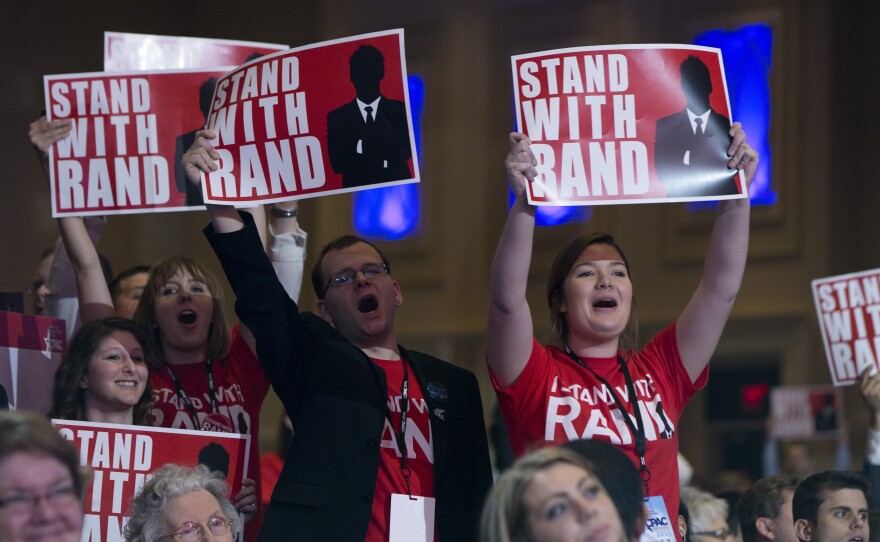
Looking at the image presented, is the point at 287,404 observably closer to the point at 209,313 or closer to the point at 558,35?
the point at 209,313

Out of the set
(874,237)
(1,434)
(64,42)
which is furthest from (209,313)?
(874,237)

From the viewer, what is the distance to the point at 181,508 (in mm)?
3117

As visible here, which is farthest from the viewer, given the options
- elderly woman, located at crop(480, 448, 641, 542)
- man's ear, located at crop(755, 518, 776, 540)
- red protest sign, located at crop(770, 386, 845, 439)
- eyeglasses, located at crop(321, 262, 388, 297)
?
red protest sign, located at crop(770, 386, 845, 439)

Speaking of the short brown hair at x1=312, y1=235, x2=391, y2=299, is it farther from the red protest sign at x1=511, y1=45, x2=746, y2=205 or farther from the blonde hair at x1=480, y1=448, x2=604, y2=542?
the blonde hair at x1=480, y1=448, x2=604, y2=542

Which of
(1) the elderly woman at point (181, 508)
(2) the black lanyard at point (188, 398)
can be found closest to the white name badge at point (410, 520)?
(1) the elderly woman at point (181, 508)

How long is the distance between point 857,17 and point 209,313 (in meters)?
7.85

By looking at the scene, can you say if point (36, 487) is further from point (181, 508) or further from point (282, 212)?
point (282, 212)

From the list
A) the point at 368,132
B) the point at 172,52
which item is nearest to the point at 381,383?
the point at 368,132

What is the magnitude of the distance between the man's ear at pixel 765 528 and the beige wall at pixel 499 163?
6.05m

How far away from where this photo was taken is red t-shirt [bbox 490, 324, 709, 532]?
3.18m

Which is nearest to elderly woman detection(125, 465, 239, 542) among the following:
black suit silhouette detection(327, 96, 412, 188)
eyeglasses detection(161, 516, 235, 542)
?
eyeglasses detection(161, 516, 235, 542)

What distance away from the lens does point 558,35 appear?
448 inches

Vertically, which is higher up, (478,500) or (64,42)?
(64,42)

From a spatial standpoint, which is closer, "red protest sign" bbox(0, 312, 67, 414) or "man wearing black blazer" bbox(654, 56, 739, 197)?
"man wearing black blazer" bbox(654, 56, 739, 197)
